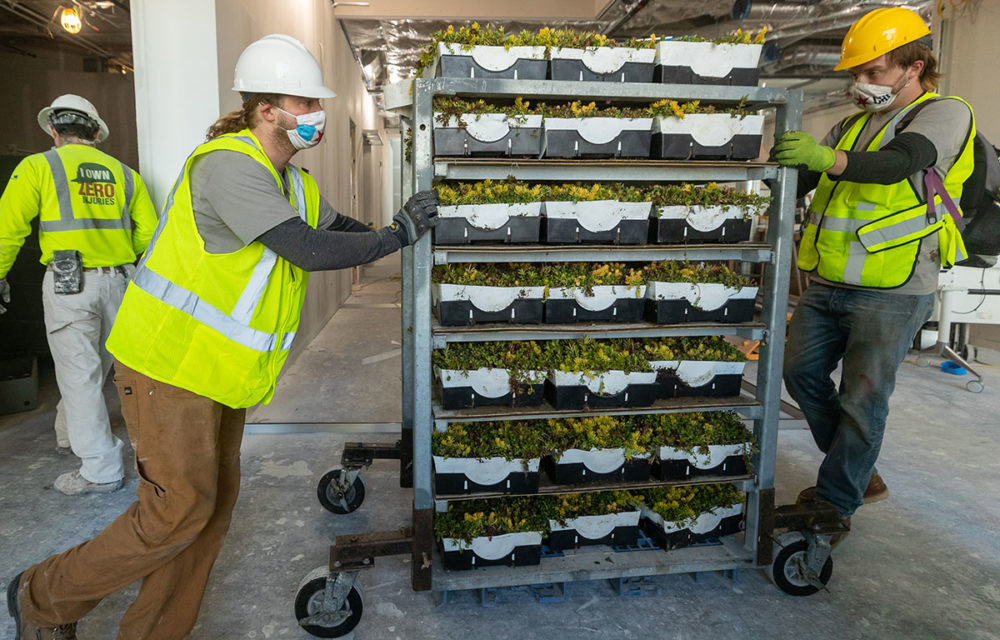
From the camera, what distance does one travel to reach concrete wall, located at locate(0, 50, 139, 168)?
6.79 metres

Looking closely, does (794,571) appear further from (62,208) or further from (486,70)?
(62,208)

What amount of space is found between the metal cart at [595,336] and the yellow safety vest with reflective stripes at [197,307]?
524 millimetres

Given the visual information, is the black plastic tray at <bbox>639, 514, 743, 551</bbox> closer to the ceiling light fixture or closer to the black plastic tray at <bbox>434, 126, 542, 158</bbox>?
the black plastic tray at <bbox>434, 126, 542, 158</bbox>

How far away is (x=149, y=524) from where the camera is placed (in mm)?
1855

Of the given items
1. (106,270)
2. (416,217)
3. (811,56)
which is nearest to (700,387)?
(416,217)

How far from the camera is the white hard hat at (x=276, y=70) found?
1943 mm

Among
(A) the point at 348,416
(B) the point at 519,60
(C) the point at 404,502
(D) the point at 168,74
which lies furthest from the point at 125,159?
(B) the point at 519,60

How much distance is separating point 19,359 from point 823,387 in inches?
199

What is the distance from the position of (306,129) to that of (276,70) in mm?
181

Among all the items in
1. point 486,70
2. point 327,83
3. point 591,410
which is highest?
point 327,83

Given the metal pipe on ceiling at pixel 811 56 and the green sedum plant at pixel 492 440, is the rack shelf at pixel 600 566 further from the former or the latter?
the metal pipe on ceiling at pixel 811 56

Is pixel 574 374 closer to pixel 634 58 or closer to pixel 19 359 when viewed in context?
pixel 634 58

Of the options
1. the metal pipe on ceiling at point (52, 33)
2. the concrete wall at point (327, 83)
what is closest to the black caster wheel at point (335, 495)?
the concrete wall at point (327, 83)

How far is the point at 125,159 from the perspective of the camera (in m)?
7.86
